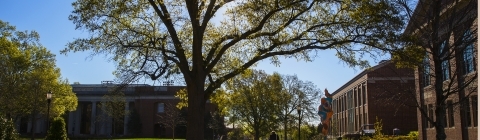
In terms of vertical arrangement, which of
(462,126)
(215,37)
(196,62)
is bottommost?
(462,126)

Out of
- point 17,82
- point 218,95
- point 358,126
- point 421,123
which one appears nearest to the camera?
point 218,95

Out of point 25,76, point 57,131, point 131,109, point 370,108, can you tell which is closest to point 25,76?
point 25,76

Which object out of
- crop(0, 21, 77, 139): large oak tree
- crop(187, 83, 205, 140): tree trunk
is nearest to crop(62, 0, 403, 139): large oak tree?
crop(187, 83, 205, 140): tree trunk

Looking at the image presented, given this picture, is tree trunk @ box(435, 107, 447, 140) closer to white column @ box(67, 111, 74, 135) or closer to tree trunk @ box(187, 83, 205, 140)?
tree trunk @ box(187, 83, 205, 140)

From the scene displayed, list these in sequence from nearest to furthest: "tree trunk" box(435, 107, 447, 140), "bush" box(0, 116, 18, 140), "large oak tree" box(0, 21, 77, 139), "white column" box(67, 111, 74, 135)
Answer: "tree trunk" box(435, 107, 447, 140) < "bush" box(0, 116, 18, 140) < "large oak tree" box(0, 21, 77, 139) < "white column" box(67, 111, 74, 135)

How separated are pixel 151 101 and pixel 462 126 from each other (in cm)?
6093

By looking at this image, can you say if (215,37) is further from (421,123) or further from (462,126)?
(421,123)

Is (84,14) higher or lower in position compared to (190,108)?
→ higher

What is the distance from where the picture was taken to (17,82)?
149ft

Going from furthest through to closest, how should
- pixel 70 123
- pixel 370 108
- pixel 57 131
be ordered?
pixel 70 123 → pixel 370 108 → pixel 57 131

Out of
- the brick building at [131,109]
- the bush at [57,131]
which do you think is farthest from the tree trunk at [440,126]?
the brick building at [131,109]

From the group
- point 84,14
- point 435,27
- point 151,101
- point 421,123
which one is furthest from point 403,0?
point 151,101

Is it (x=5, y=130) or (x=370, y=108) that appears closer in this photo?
(x=5, y=130)

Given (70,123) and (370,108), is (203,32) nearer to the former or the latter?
(370,108)
